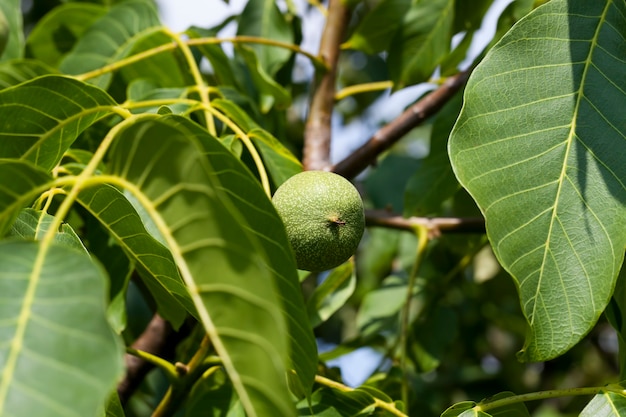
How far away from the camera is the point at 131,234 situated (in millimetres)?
1072

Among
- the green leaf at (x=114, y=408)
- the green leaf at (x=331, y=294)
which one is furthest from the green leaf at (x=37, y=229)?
the green leaf at (x=331, y=294)

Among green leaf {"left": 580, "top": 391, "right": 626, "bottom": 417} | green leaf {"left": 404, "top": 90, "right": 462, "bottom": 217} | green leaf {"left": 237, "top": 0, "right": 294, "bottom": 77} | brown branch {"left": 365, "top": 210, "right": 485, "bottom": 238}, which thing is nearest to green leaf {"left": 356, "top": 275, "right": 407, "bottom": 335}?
brown branch {"left": 365, "top": 210, "right": 485, "bottom": 238}

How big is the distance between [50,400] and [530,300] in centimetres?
72

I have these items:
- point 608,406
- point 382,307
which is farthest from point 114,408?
point 382,307

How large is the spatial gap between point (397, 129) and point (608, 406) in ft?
3.11

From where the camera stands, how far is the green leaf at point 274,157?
57.6 inches

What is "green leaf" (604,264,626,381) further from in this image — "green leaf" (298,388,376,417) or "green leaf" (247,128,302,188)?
"green leaf" (247,128,302,188)

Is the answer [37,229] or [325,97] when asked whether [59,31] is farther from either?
[37,229]

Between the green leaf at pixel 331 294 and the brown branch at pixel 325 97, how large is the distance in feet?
0.98

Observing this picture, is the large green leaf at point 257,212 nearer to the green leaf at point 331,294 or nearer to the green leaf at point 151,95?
the green leaf at point 151,95

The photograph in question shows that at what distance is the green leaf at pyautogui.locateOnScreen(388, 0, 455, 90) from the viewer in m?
1.98

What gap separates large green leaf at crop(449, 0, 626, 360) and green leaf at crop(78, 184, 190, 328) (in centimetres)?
44

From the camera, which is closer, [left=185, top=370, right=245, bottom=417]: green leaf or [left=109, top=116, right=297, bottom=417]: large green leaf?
[left=109, top=116, right=297, bottom=417]: large green leaf

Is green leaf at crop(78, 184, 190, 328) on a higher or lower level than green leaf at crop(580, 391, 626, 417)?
higher
